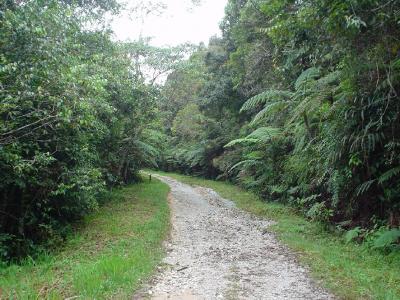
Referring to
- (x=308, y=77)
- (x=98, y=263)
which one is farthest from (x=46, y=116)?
(x=308, y=77)

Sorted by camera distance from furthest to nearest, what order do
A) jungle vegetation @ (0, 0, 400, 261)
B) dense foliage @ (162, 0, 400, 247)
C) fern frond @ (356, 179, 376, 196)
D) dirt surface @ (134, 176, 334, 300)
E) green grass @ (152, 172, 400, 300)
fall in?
fern frond @ (356, 179, 376, 196) → jungle vegetation @ (0, 0, 400, 261) → dense foliage @ (162, 0, 400, 247) → dirt surface @ (134, 176, 334, 300) → green grass @ (152, 172, 400, 300)

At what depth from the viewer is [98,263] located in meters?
6.55

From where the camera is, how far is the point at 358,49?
6.57 metres

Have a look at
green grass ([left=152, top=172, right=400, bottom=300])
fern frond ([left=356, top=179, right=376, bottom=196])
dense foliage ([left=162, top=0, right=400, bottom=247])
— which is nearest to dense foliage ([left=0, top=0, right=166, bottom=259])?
dense foliage ([left=162, top=0, right=400, bottom=247])

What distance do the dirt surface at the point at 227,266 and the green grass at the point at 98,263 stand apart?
37 cm

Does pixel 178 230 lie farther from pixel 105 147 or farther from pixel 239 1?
Answer: pixel 239 1

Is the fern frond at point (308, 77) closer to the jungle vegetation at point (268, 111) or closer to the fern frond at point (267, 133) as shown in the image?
the jungle vegetation at point (268, 111)

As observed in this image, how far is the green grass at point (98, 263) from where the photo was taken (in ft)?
18.2

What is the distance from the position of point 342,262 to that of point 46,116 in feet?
21.6

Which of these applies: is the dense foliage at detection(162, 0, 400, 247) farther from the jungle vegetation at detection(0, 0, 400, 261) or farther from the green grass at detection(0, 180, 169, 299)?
the green grass at detection(0, 180, 169, 299)

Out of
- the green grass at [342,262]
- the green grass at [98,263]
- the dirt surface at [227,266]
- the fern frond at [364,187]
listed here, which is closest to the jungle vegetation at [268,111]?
the fern frond at [364,187]

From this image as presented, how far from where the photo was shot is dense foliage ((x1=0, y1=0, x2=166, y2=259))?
7264 millimetres

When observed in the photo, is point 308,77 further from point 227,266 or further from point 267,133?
point 227,266

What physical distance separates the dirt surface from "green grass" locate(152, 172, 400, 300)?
0.28 metres
